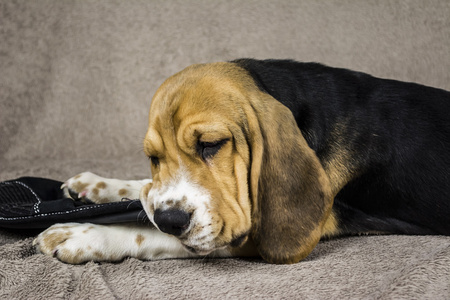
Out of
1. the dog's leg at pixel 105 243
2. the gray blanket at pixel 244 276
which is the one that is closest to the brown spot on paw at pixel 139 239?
the dog's leg at pixel 105 243

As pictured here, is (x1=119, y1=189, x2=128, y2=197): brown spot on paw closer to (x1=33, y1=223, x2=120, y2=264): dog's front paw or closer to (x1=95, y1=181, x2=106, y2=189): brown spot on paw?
(x1=95, y1=181, x2=106, y2=189): brown spot on paw

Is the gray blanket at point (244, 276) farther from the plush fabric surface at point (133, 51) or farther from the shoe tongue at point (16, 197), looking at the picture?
the plush fabric surface at point (133, 51)

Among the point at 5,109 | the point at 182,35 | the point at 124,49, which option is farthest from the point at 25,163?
the point at 182,35

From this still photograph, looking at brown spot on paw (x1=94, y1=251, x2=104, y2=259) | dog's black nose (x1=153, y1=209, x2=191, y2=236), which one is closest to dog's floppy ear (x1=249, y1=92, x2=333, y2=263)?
dog's black nose (x1=153, y1=209, x2=191, y2=236)

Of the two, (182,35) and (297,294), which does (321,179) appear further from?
(182,35)

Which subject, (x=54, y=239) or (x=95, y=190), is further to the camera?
(x=95, y=190)

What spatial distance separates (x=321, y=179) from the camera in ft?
9.23

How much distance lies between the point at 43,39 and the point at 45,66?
0.93 ft

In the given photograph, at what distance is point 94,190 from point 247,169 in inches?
43.7

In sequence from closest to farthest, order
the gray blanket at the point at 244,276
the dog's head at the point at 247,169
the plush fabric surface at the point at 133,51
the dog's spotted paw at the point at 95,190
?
the gray blanket at the point at 244,276, the dog's head at the point at 247,169, the dog's spotted paw at the point at 95,190, the plush fabric surface at the point at 133,51

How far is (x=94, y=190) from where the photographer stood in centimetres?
338

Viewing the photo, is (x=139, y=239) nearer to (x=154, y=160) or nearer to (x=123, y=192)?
(x=154, y=160)

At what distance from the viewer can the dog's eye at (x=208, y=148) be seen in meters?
2.76

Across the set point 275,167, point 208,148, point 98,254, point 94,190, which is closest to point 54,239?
point 98,254
